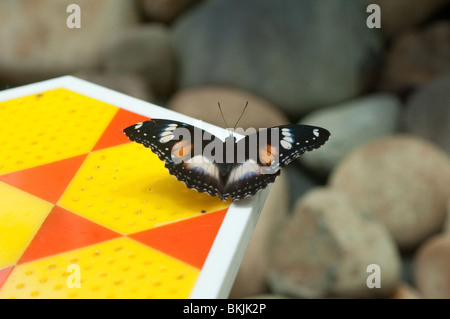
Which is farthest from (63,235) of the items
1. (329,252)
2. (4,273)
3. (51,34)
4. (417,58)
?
(51,34)

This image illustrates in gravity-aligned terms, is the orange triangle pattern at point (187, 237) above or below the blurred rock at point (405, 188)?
above

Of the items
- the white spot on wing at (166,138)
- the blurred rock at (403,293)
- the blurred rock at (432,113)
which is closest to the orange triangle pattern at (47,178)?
the white spot on wing at (166,138)

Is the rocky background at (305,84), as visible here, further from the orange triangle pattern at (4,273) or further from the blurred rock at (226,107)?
the orange triangle pattern at (4,273)

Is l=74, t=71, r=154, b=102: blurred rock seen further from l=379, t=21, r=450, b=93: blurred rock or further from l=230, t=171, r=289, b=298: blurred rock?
l=379, t=21, r=450, b=93: blurred rock

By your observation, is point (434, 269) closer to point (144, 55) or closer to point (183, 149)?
point (183, 149)

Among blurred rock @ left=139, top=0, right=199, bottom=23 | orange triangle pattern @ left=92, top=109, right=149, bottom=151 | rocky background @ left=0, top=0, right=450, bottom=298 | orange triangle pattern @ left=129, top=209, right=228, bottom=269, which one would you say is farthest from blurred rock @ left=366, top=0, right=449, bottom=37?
orange triangle pattern @ left=129, top=209, right=228, bottom=269

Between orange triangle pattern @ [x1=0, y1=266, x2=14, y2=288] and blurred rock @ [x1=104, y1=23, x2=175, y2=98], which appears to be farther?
blurred rock @ [x1=104, y1=23, x2=175, y2=98]

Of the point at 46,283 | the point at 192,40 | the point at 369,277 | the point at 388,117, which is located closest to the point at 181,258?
the point at 46,283
